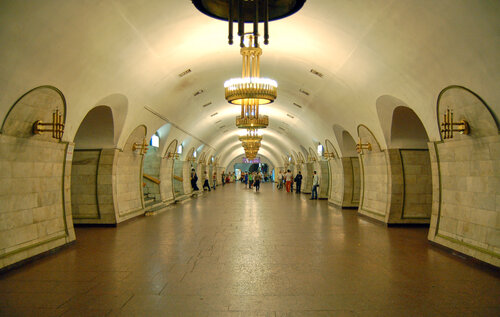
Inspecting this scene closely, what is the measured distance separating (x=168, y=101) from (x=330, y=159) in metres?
7.93

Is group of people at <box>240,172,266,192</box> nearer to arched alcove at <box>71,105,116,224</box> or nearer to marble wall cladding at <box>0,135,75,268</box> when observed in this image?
arched alcove at <box>71,105,116,224</box>

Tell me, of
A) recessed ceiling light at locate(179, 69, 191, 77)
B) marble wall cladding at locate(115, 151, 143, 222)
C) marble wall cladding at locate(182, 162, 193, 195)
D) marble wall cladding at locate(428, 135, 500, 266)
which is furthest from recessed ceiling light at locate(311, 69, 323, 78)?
marble wall cladding at locate(182, 162, 193, 195)

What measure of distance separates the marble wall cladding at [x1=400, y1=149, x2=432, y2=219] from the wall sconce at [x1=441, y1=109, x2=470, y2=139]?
3.20m

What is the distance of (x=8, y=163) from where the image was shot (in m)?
5.30

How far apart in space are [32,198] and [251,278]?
411 centimetres

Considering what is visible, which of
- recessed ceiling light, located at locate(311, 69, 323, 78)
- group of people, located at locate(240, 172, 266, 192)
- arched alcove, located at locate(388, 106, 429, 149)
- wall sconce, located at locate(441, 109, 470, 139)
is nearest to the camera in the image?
wall sconce, located at locate(441, 109, 470, 139)

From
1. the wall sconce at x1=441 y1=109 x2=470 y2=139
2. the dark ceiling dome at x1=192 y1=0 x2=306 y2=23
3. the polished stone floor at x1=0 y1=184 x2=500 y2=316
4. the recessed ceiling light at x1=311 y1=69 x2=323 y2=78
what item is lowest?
the polished stone floor at x1=0 y1=184 x2=500 y2=316

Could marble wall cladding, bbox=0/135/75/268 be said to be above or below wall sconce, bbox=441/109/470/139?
below

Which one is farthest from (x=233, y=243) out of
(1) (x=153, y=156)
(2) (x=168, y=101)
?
(1) (x=153, y=156)

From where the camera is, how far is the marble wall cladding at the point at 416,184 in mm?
9102

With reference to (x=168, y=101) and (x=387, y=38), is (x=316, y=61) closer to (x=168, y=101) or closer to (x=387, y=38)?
(x=387, y=38)

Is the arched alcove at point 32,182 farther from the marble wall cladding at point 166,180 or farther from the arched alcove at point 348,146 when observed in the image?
the arched alcove at point 348,146

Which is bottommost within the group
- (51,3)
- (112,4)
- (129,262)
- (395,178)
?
(129,262)

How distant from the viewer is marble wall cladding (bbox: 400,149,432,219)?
9.10 m
